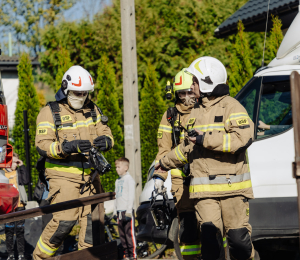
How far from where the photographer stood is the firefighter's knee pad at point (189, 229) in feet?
14.9

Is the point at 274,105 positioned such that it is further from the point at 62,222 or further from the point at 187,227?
the point at 62,222

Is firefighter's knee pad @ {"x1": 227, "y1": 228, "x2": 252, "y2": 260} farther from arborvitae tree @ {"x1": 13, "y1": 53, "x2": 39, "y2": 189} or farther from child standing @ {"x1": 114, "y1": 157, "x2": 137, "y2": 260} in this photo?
arborvitae tree @ {"x1": 13, "y1": 53, "x2": 39, "y2": 189}

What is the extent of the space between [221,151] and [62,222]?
176 cm

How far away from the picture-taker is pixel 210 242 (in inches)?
151

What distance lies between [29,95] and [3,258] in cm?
513

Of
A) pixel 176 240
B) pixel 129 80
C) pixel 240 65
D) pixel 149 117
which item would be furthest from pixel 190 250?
pixel 240 65

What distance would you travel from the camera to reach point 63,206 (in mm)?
4039

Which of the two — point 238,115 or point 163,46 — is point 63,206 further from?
point 163,46

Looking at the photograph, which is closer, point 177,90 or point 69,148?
point 69,148

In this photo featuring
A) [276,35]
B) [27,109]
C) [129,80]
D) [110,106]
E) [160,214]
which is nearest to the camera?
[160,214]

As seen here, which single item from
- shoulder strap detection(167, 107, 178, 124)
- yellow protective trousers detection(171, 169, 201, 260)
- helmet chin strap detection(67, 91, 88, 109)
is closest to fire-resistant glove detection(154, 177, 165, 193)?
A: yellow protective trousers detection(171, 169, 201, 260)

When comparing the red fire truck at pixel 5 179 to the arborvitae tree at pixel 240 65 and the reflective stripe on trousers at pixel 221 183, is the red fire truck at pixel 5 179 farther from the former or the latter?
the arborvitae tree at pixel 240 65

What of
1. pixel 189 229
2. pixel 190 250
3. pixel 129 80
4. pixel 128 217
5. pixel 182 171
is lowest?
pixel 128 217

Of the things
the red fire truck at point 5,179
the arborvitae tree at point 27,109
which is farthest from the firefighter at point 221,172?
the arborvitae tree at point 27,109
